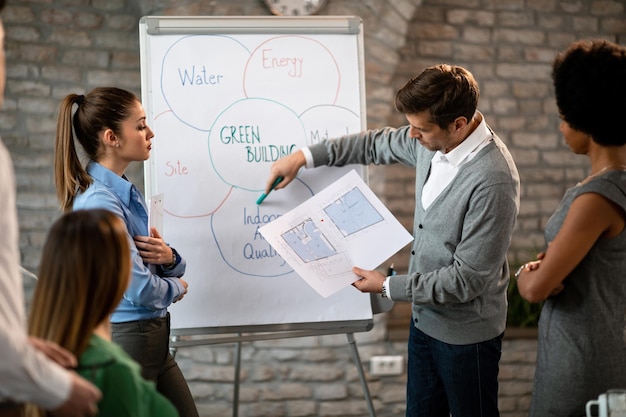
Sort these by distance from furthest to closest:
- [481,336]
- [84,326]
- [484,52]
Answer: [484,52], [481,336], [84,326]

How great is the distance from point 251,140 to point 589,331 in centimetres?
127

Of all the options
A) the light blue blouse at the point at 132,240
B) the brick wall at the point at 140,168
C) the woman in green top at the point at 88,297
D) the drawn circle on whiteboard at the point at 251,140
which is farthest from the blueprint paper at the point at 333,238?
the brick wall at the point at 140,168

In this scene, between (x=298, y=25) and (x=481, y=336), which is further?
(x=298, y=25)

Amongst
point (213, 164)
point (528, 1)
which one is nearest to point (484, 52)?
point (528, 1)

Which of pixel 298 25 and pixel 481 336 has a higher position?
pixel 298 25

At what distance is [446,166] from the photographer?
6.90 feet

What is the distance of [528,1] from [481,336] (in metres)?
2.74

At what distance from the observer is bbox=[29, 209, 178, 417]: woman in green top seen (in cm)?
130

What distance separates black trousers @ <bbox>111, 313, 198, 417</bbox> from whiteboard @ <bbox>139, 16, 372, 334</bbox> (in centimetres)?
32

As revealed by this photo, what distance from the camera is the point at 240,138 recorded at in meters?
2.49

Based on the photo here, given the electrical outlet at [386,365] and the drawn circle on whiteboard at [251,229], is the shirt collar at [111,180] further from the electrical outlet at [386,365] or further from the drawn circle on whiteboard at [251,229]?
the electrical outlet at [386,365]

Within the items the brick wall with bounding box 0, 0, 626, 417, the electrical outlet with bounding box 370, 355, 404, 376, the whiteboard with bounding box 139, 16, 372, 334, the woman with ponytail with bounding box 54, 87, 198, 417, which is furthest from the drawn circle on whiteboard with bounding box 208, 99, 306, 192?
the electrical outlet with bounding box 370, 355, 404, 376

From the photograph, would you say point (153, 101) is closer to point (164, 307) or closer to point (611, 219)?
point (164, 307)

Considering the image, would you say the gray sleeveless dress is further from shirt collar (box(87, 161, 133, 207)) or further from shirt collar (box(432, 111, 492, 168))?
shirt collar (box(87, 161, 133, 207))
